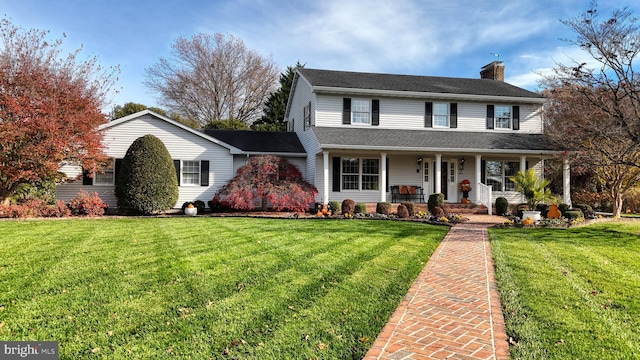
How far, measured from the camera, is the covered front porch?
62.6 ft

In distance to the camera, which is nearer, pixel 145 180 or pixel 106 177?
pixel 145 180

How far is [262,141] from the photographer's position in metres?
21.1

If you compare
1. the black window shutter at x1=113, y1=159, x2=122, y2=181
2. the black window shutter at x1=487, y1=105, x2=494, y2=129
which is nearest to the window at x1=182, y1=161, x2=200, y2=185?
the black window shutter at x1=113, y1=159, x2=122, y2=181

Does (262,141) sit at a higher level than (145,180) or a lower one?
higher

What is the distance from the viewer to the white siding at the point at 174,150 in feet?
57.8

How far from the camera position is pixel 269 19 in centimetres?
Answer: 1856

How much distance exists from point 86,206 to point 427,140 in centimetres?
1495

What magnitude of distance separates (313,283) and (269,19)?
15838 mm

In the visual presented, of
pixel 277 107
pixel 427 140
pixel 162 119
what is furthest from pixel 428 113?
pixel 277 107

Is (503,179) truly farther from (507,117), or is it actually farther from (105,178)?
(105,178)

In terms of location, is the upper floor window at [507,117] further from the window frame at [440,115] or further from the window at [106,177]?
the window at [106,177]

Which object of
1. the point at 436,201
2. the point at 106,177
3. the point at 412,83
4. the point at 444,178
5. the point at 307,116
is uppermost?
the point at 412,83

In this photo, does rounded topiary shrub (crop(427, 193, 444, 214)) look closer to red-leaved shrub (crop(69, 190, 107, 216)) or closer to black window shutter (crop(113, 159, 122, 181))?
red-leaved shrub (crop(69, 190, 107, 216))

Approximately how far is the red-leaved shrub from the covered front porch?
366 inches
